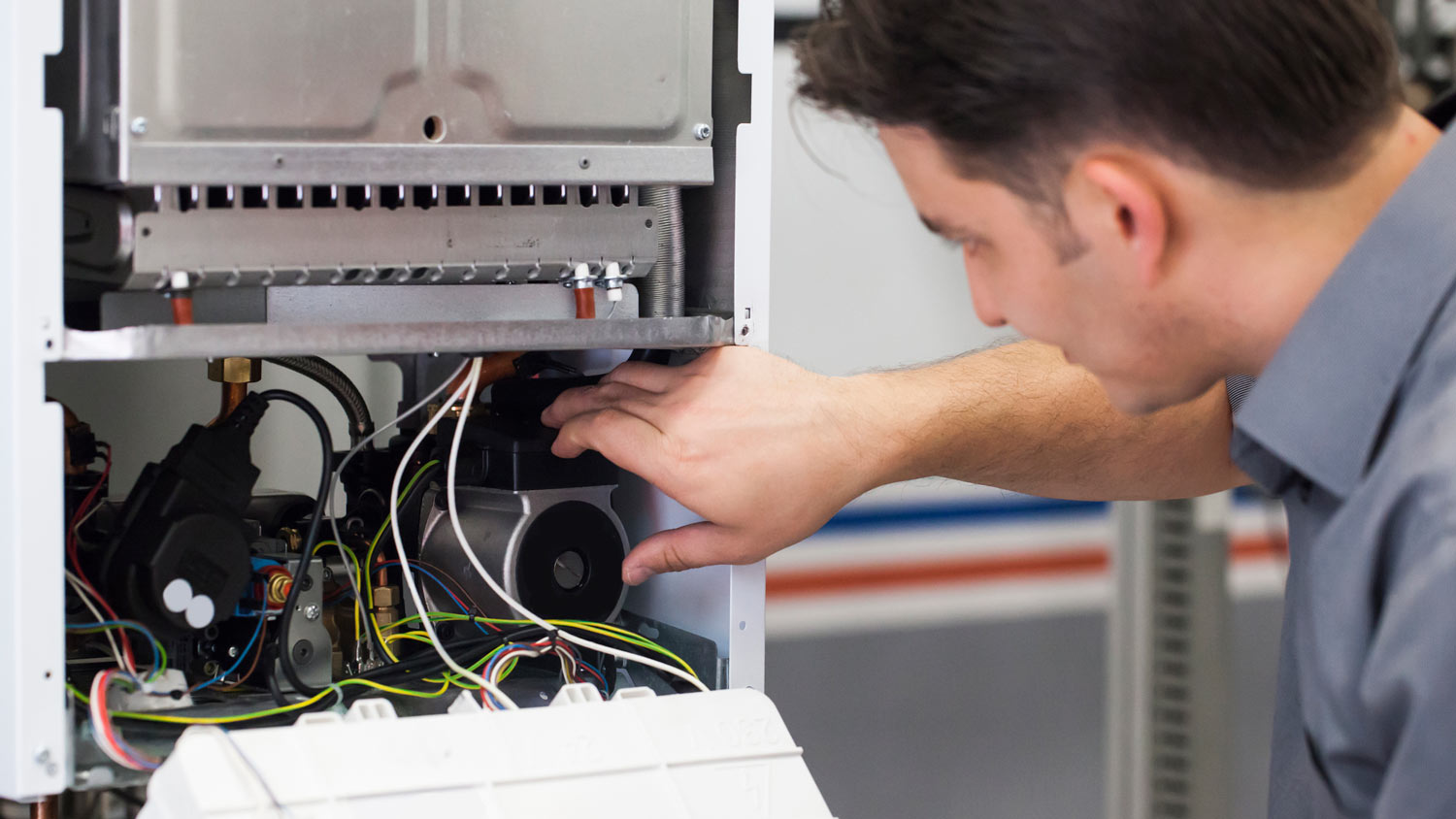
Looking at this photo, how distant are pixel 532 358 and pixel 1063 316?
0.53 m

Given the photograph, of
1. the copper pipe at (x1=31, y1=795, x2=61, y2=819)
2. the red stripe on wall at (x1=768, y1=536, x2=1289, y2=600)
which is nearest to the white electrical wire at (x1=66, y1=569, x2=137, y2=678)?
the copper pipe at (x1=31, y1=795, x2=61, y2=819)

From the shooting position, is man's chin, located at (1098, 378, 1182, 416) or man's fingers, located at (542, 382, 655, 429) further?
man's fingers, located at (542, 382, 655, 429)

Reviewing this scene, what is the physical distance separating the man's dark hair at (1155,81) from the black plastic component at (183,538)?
1.86 feet

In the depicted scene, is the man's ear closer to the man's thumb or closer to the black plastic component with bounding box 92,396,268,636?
the man's thumb

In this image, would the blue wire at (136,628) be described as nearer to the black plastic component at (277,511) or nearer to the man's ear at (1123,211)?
the black plastic component at (277,511)

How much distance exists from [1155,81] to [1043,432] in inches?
24.6

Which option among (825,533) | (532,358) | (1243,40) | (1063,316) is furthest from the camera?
(825,533)

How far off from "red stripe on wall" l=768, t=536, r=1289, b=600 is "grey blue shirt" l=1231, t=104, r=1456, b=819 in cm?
198

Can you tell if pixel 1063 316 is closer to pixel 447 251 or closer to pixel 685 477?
pixel 685 477

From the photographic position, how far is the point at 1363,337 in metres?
0.76

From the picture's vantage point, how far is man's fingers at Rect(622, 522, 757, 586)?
110 centimetres

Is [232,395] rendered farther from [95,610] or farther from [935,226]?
[935,226]

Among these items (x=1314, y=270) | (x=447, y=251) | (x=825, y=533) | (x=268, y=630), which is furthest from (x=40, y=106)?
(x=825, y=533)

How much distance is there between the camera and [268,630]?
1086 mm
